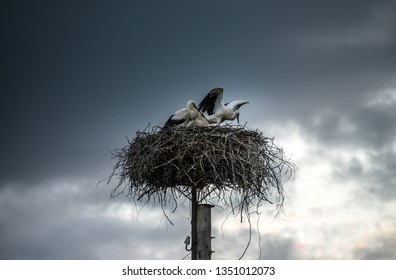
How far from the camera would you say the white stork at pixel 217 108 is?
9289 millimetres

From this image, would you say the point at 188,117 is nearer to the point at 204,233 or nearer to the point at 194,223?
the point at 194,223

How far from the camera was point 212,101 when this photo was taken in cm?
942

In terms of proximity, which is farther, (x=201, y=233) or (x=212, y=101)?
(x=212, y=101)

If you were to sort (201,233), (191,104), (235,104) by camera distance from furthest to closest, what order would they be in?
1. (235,104)
2. (191,104)
3. (201,233)

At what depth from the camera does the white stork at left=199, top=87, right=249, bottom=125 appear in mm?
9289

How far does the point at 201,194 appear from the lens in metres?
7.20

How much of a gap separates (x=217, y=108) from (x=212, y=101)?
Answer: 0.17 m

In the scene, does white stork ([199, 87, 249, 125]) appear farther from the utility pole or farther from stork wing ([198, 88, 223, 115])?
the utility pole

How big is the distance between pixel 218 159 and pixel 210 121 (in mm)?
2448

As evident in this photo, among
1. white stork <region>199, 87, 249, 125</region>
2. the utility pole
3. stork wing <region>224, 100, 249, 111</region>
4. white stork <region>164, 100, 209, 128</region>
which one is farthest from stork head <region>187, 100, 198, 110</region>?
the utility pole

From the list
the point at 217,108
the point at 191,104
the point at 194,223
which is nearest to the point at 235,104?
the point at 217,108

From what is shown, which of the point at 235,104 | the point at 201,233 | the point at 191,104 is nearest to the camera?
the point at 201,233
